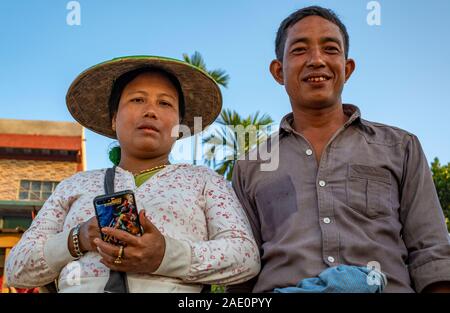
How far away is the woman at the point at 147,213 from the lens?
2098 mm

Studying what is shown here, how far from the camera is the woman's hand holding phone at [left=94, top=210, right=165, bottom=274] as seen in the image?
1947mm

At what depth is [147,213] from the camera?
2309mm

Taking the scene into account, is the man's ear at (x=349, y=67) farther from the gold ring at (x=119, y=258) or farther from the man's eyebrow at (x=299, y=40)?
the gold ring at (x=119, y=258)

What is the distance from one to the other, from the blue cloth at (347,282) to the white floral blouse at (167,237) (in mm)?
409

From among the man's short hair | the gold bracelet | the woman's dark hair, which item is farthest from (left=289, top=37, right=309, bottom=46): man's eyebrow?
the gold bracelet

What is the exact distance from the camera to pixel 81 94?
307 centimetres

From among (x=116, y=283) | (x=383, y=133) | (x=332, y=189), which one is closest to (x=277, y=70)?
(x=383, y=133)

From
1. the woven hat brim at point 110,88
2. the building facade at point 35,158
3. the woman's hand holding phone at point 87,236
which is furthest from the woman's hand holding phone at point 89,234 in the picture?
the building facade at point 35,158

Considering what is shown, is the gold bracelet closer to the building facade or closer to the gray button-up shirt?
the gray button-up shirt

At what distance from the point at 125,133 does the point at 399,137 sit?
145 cm

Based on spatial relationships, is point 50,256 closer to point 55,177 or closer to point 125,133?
point 125,133

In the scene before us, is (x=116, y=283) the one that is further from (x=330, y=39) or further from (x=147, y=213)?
(x=330, y=39)

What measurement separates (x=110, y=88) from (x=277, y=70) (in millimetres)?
1017
